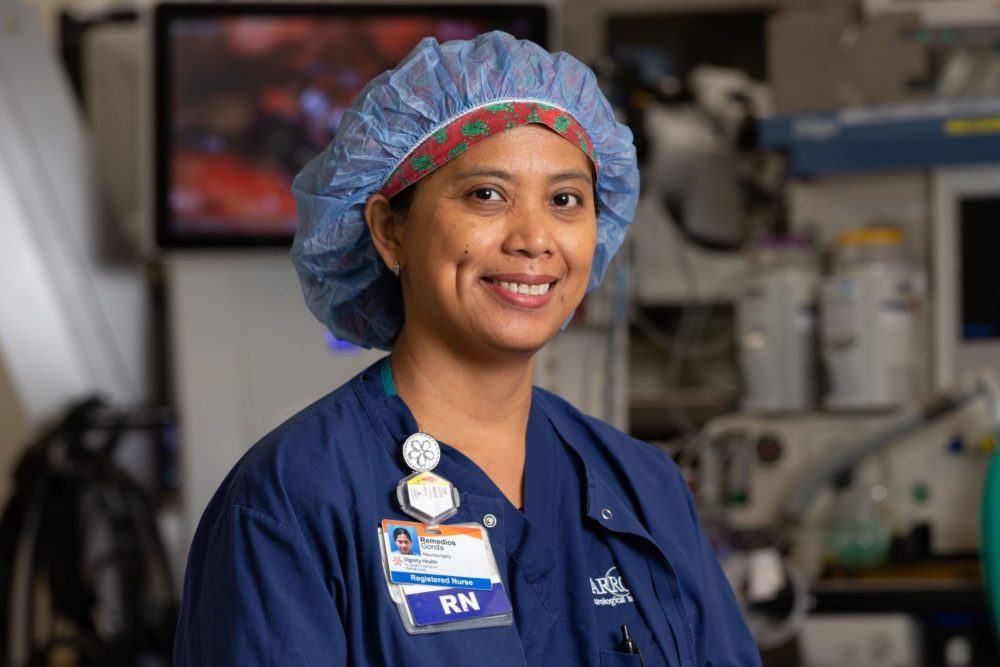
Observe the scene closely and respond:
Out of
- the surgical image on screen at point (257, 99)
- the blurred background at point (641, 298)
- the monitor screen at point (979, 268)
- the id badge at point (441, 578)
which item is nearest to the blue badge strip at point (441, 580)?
the id badge at point (441, 578)

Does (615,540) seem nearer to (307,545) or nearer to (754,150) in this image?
(307,545)

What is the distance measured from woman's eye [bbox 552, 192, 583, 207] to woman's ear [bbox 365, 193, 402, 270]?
19 centimetres

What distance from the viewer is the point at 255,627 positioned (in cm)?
123

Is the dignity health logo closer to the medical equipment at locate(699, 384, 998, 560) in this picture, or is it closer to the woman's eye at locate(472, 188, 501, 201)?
the woman's eye at locate(472, 188, 501, 201)

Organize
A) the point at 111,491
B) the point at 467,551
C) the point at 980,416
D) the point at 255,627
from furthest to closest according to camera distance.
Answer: the point at 111,491 < the point at 980,416 < the point at 467,551 < the point at 255,627

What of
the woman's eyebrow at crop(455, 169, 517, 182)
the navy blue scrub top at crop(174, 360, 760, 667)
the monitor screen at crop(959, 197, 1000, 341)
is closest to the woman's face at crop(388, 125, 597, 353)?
the woman's eyebrow at crop(455, 169, 517, 182)

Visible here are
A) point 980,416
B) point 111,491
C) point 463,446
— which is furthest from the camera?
point 111,491

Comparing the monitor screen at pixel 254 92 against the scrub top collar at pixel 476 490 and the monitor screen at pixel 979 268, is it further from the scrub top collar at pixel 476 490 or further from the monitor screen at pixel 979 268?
the scrub top collar at pixel 476 490

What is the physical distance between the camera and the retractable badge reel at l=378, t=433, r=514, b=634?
51.2 inches

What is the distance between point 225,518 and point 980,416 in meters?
2.15

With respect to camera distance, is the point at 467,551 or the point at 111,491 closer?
the point at 467,551

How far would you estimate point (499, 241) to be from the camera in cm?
139

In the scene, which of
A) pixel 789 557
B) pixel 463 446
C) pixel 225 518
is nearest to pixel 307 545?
pixel 225 518

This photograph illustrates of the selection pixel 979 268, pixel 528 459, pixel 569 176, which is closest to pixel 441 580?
pixel 528 459
